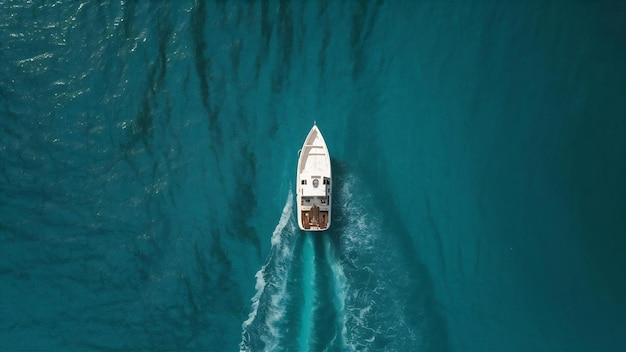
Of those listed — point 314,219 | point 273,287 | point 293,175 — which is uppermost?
point 293,175

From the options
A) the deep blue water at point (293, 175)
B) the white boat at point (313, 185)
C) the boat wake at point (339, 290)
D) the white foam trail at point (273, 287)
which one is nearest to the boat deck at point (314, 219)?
the white boat at point (313, 185)

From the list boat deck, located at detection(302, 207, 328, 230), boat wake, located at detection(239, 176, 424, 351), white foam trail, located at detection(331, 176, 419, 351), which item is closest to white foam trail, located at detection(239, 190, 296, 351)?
boat wake, located at detection(239, 176, 424, 351)

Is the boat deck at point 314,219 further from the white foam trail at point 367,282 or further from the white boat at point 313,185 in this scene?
the white foam trail at point 367,282

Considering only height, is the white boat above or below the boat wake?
above

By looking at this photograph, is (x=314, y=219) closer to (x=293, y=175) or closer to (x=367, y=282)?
(x=293, y=175)


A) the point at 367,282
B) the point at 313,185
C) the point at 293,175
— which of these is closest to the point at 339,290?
the point at 367,282

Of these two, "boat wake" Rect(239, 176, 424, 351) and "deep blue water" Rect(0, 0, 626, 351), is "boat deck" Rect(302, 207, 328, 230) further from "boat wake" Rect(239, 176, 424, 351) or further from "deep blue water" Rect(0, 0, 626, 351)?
"deep blue water" Rect(0, 0, 626, 351)
